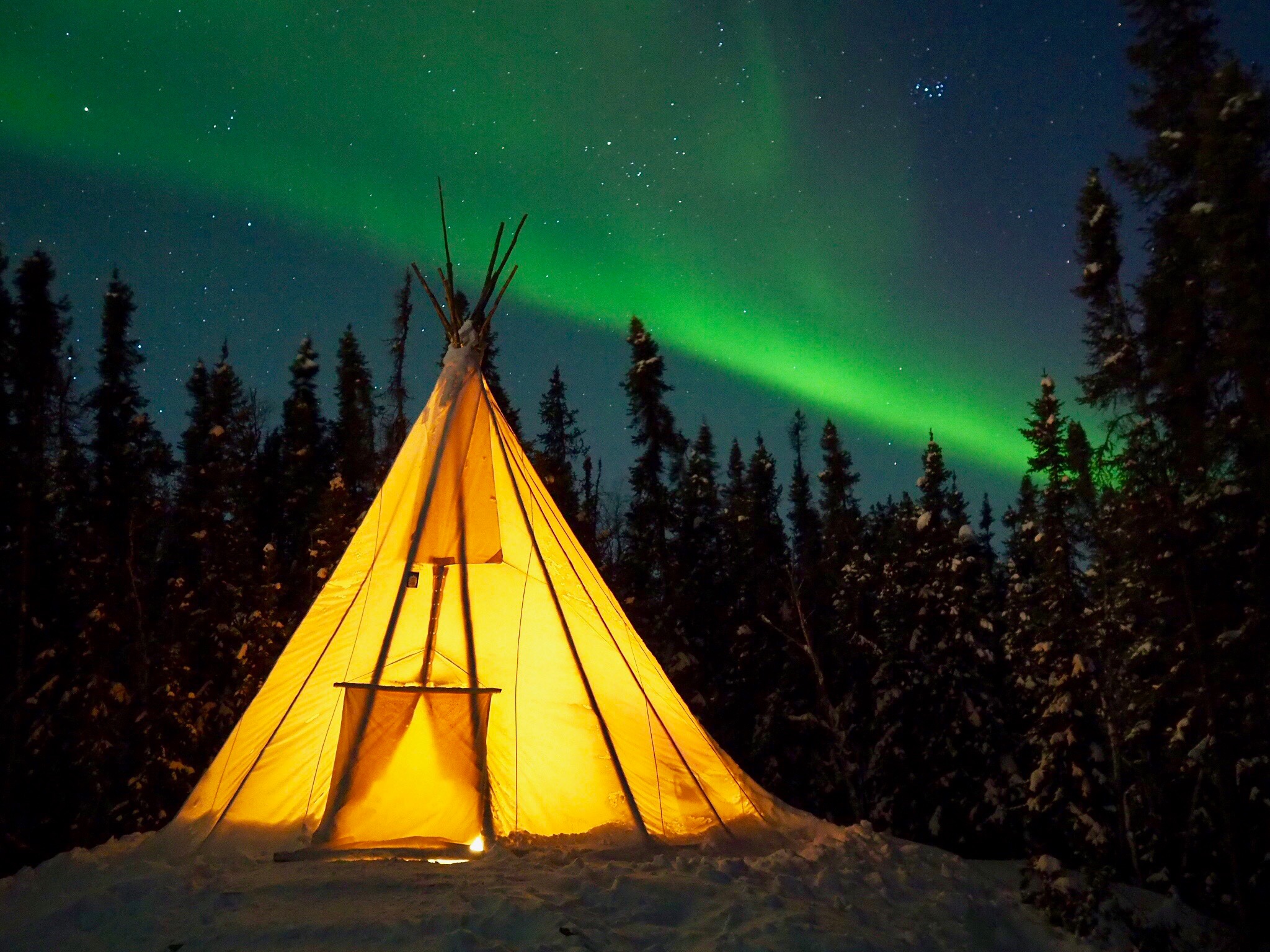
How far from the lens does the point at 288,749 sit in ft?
28.6

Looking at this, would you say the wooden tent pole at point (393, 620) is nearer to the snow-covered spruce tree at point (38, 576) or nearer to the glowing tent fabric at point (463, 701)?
the glowing tent fabric at point (463, 701)

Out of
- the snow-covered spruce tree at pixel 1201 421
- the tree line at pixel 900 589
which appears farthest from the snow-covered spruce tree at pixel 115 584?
the snow-covered spruce tree at pixel 1201 421

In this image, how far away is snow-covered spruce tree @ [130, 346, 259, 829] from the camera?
19.8 m

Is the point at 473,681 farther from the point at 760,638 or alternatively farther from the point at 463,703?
the point at 760,638

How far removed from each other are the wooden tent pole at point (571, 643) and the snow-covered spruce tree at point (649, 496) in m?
13.4

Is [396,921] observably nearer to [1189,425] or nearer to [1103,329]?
[1189,425]

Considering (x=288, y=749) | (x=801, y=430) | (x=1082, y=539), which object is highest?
(x=801, y=430)

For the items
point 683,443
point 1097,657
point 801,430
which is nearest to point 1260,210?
point 1097,657

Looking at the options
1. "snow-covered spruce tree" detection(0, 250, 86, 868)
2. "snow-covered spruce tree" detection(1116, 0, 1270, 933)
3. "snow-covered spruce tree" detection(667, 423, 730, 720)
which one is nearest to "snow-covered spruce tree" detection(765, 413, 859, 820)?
"snow-covered spruce tree" detection(667, 423, 730, 720)

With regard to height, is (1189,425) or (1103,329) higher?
(1103,329)

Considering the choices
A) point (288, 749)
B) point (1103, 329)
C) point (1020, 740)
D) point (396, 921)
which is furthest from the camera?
point (1020, 740)

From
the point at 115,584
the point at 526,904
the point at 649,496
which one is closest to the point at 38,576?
the point at 115,584

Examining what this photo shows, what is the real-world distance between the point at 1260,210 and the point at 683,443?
53.1 feet

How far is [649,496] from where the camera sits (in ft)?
81.0
